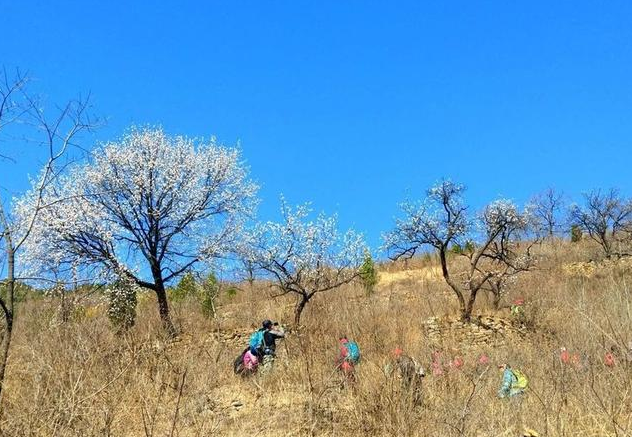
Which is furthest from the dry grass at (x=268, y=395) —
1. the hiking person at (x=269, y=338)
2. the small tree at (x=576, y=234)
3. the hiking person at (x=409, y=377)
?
the small tree at (x=576, y=234)

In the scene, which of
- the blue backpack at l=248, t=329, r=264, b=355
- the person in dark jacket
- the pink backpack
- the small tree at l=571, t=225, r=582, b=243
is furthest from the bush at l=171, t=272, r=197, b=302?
the small tree at l=571, t=225, r=582, b=243

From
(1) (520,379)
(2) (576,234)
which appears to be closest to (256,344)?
(1) (520,379)

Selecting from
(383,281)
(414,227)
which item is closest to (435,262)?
(383,281)

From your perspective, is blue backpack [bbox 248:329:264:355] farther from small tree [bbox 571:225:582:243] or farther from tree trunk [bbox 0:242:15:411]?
small tree [bbox 571:225:582:243]

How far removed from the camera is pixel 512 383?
7.62 meters

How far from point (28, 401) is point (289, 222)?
19338mm

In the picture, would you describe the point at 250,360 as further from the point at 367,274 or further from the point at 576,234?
the point at 576,234

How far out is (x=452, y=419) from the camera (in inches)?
202

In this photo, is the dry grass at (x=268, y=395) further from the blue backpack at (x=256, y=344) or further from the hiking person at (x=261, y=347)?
the blue backpack at (x=256, y=344)

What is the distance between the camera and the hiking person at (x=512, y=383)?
6.75 meters

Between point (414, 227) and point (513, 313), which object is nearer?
point (513, 313)

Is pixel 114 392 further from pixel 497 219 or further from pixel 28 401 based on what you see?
pixel 497 219

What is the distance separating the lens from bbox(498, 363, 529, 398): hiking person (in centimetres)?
675

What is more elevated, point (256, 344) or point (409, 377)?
point (256, 344)
